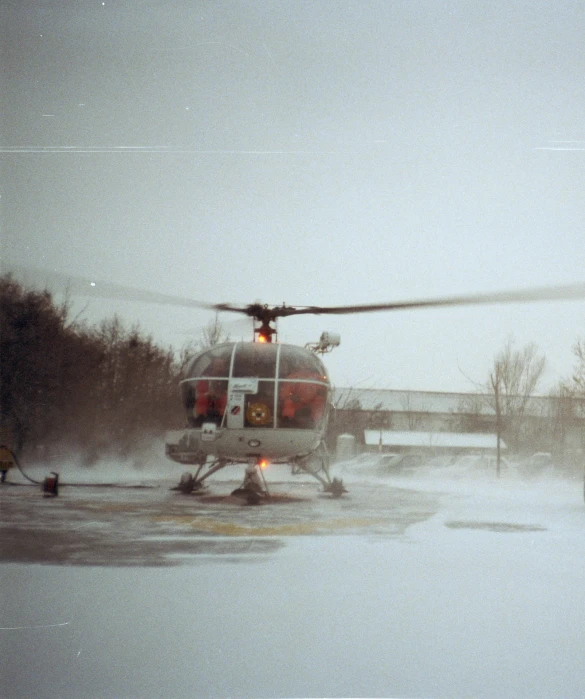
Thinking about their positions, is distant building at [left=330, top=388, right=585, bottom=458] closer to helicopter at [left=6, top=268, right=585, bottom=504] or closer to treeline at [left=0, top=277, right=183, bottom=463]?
helicopter at [left=6, top=268, right=585, bottom=504]

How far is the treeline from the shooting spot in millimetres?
3488

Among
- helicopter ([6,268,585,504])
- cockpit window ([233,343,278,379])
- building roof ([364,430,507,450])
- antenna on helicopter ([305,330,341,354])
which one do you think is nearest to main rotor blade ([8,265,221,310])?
helicopter ([6,268,585,504])

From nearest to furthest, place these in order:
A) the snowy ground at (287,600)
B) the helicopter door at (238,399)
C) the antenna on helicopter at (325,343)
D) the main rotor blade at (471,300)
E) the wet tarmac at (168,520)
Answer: the snowy ground at (287,600), the wet tarmac at (168,520), the main rotor blade at (471,300), the antenna on helicopter at (325,343), the helicopter door at (238,399)

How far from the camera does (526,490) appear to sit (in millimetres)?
3738

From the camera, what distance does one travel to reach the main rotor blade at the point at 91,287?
345 centimetres

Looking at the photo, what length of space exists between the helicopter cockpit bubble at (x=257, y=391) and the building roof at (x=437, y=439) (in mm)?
750

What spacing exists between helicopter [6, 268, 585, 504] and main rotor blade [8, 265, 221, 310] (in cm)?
64

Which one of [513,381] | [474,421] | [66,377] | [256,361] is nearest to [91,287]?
[66,377]

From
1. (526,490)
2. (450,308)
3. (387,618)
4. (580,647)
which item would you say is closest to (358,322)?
(450,308)

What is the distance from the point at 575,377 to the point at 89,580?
2.83 meters

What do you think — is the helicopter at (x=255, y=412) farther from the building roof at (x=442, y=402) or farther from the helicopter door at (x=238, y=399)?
the building roof at (x=442, y=402)

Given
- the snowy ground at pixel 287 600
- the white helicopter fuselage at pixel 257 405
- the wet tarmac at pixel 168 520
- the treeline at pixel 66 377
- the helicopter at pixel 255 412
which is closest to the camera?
the snowy ground at pixel 287 600

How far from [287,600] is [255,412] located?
2043mm

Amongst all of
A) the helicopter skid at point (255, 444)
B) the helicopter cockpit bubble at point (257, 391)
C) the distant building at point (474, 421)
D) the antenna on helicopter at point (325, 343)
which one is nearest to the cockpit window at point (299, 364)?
the helicopter cockpit bubble at point (257, 391)
